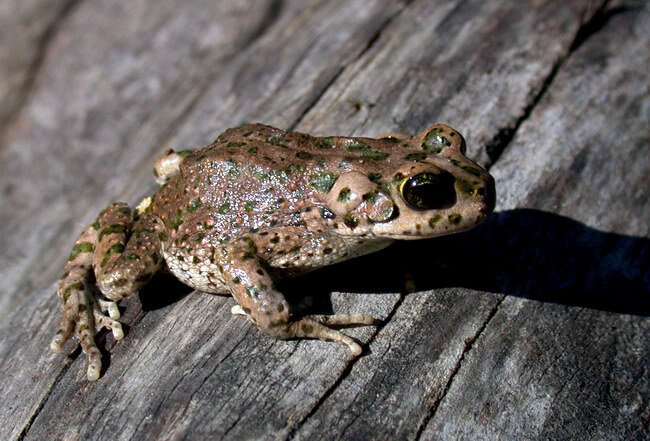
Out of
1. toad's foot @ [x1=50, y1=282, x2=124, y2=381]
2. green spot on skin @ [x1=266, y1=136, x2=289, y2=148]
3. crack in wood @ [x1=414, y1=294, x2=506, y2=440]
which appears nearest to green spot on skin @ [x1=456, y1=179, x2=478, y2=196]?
crack in wood @ [x1=414, y1=294, x2=506, y2=440]

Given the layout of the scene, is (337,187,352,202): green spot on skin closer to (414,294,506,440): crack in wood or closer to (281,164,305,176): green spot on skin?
(281,164,305,176): green spot on skin

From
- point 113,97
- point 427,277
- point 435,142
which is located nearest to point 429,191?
point 435,142

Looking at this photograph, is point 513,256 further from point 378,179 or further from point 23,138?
point 23,138

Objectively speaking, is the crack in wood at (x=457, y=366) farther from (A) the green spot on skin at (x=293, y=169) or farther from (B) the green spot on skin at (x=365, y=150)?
(A) the green spot on skin at (x=293, y=169)

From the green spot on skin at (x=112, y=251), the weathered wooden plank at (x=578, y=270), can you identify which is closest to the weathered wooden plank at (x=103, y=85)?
the green spot on skin at (x=112, y=251)

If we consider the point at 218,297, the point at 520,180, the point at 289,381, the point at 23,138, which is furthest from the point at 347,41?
the point at 23,138
